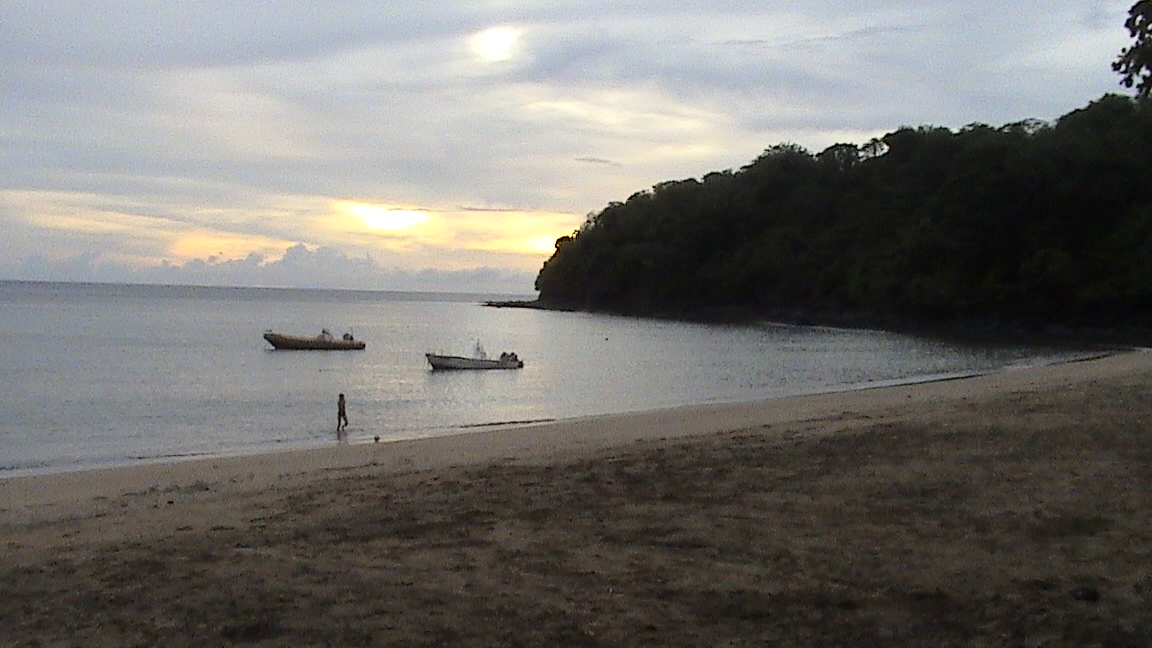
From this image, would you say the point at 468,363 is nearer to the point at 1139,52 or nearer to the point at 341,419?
the point at 341,419

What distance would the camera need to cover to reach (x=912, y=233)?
82.1 meters

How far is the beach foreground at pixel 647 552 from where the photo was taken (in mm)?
5840

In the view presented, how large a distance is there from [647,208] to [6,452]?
10883cm

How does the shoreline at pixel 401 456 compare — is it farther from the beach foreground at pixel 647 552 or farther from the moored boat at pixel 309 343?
the moored boat at pixel 309 343

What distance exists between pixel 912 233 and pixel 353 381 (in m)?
52.3

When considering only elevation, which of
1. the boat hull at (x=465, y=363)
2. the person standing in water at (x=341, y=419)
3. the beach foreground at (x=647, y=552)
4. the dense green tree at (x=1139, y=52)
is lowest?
the person standing in water at (x=341, y=419)

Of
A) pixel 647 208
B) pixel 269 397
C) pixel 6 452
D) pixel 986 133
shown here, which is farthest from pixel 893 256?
pixel 6 452

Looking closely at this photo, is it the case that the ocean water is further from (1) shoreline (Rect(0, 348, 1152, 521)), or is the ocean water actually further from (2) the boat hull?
(1) shoreline (Rect(0, 348, 1152, 521))

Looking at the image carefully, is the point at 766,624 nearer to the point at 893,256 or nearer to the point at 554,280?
the point at 893,256

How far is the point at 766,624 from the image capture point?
584cm

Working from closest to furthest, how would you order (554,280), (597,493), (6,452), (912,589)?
(912,589) < (597,493) < (6,452) < (554,280)

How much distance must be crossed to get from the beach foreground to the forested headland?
6028 cm

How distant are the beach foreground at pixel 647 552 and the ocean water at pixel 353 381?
12892mm

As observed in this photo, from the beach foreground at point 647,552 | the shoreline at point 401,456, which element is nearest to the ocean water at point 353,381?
the shoreline at point 401,456
